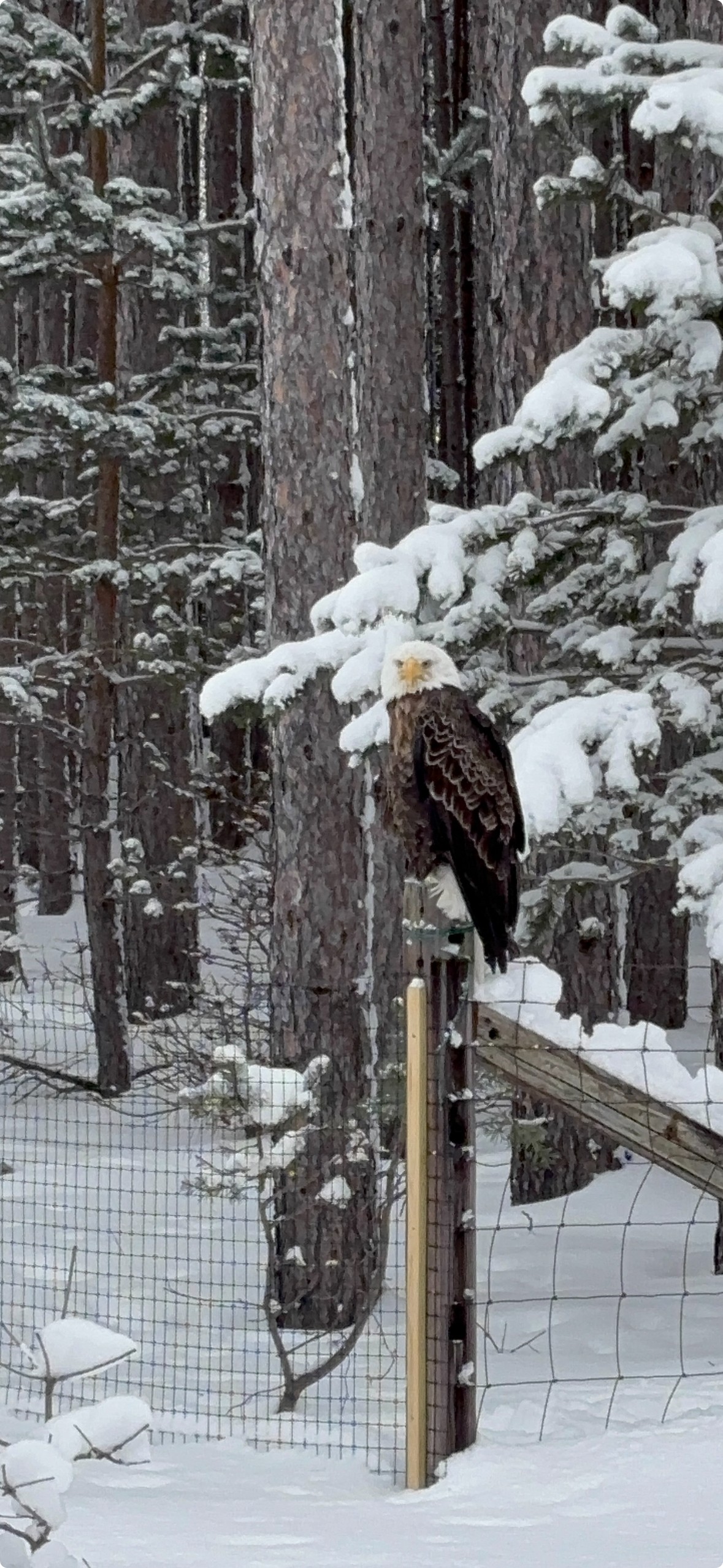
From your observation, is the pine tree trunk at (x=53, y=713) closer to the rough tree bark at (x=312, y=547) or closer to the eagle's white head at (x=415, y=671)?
the rough tree bark at (x=312, y=547)

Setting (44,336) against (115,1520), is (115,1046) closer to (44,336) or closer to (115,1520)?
(115,1520)

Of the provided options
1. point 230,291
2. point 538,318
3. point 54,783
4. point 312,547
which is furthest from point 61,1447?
point 54,783

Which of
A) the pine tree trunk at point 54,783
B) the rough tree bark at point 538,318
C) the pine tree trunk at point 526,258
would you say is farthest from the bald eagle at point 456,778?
the pine tree trunk at point 54,783

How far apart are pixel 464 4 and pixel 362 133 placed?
798 cm

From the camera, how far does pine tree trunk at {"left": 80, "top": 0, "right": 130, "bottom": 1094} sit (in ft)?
36.5

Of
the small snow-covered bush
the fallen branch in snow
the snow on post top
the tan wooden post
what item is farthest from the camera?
the fallen branch in snow

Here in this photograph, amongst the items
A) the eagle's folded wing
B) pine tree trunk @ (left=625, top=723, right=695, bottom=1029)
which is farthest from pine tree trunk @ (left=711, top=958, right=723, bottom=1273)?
pine tree trunk @ (left=625, top=723, right=695, bottom=1029)

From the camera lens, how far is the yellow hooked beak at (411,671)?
17.2 ft

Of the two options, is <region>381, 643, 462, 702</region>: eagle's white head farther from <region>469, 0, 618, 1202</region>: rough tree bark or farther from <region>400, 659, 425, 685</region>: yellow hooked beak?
<region>469, 0, 618, 1202</region>: rough tree bark

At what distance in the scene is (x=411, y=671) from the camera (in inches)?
207

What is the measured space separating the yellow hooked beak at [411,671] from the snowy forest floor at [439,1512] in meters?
2.29

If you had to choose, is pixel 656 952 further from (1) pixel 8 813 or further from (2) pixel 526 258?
(1) pixel 8 813

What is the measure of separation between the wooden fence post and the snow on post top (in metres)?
2.01

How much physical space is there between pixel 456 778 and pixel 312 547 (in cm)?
192
